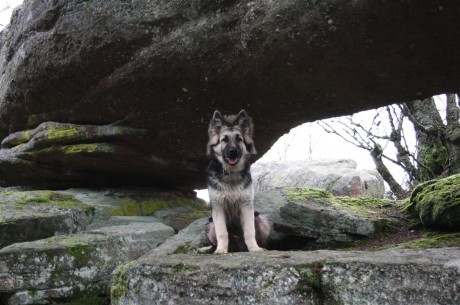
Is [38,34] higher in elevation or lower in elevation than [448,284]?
higher

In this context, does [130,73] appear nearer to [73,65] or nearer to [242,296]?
[73,65]

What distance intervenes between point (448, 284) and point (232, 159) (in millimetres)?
3086

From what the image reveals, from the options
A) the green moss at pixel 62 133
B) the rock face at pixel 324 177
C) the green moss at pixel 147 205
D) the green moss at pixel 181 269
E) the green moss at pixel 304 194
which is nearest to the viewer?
the green moss at pixel 181 269

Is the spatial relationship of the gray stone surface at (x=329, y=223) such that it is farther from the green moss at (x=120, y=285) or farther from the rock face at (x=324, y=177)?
the rock face at (x=324, y=177)

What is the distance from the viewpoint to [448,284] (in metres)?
3.86

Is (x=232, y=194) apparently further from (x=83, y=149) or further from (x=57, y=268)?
(x=83, y=149)

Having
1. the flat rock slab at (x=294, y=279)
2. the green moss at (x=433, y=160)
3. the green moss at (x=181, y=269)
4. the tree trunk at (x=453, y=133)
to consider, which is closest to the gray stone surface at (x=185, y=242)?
the flat rock slab at (x=294, y=279)

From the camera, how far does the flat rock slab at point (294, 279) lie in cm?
397

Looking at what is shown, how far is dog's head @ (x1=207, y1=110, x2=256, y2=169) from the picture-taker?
6180 mm

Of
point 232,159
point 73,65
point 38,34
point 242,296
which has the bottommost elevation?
point 242,296

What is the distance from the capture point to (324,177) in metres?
12.7

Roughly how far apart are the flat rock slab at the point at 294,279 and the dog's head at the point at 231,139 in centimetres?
154

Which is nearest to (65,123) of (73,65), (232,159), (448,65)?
(73,65)

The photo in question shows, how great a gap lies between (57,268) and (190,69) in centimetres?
345
